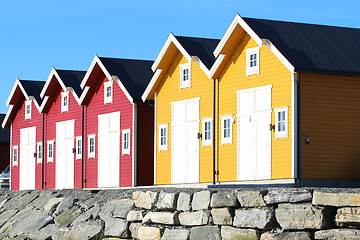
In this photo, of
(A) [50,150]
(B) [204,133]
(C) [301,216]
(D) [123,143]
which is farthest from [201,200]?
(A) [50,150]

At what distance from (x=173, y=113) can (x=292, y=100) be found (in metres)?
7.25

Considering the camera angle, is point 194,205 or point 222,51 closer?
point 194,205

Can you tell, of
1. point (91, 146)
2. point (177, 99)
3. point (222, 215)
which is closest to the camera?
point (222, 215)

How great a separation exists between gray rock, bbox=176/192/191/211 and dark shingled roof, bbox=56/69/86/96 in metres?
18.4

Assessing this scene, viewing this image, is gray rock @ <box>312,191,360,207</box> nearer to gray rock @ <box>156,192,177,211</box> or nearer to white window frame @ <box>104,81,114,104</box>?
gray rock @ <box>156,192,177,211</box>

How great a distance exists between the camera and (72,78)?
38.7 meters

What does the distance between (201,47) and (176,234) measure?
12476 mm

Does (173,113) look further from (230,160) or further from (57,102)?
(57,102)

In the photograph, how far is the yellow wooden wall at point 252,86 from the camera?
25.0 meters

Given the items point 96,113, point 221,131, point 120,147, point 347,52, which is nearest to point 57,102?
point 96,113

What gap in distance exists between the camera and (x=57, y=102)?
3944 cm

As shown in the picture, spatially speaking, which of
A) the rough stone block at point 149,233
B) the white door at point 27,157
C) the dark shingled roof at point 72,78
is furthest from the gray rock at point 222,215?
the white door at point 27,157

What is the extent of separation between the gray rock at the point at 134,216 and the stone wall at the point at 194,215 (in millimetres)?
28

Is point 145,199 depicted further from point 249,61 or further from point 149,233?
point 249,61
